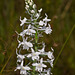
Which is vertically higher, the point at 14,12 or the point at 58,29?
the point at 14,12

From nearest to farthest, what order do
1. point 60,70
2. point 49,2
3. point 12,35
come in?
point 12,35 < point 60,70 < point 49,2

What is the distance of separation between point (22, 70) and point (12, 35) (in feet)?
3.37

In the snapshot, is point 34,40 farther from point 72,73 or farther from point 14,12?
point 14,12

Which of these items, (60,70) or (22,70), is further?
(60,70)

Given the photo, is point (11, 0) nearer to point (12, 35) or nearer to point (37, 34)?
point (12, 35)

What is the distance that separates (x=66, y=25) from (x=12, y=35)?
2652 millimetres

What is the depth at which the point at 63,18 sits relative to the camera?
5754 millimetres

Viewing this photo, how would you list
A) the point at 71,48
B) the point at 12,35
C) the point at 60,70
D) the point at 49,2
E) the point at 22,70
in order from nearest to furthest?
the point at 22,70 < the point at 12,35 < the point at 60,70 < the point at 71,48 < the point at 49,2

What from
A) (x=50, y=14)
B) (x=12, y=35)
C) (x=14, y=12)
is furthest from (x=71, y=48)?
(x=12, y=35)

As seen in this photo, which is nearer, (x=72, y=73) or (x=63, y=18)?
(x=72, y=73)

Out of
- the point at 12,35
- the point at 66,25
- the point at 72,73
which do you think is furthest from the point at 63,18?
the point at 12,35

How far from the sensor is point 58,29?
17.8 ft

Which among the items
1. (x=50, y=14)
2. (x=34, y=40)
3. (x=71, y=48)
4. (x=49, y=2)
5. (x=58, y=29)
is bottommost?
(x=34, y=40)

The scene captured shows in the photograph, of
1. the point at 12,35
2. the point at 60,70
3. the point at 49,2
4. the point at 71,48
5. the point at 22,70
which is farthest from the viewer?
the point at 49,2
